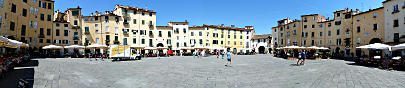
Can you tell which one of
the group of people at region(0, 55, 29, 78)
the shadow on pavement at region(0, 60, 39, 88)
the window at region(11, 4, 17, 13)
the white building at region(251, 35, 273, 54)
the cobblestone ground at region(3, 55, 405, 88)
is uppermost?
the window at region(11, 4, 17, 13)

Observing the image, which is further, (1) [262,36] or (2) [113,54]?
(1) [262,36]

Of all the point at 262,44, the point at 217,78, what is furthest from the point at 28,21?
the point at 262,44

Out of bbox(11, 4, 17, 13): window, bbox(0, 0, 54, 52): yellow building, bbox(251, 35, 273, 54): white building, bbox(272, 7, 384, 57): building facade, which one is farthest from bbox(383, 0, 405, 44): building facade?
bbox(11, 4, 17, 13): window

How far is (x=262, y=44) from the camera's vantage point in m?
64.8

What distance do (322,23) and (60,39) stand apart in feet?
193

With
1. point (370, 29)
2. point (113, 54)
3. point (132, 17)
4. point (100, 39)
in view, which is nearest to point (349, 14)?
point (370, 29)

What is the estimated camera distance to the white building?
208 ft

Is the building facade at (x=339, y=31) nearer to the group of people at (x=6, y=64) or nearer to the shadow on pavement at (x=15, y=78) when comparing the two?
the shadow on pavement at (x=15, y=78)

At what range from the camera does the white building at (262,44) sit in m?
63.4

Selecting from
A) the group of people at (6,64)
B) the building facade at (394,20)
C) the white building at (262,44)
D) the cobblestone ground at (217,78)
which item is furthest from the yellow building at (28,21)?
the white building at (262,44)

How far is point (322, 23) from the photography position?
1775 inches

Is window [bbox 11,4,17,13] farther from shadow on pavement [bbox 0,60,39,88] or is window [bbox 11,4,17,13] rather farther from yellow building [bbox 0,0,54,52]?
shadow on pavement [bbox 0,60,39,88]

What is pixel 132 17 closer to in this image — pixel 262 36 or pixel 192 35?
pixel 192 35

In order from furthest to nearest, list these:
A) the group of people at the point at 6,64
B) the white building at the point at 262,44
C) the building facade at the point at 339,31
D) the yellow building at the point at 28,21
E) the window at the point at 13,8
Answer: the white building at the point at 262,44 < the building facade at the point at 339,31 < the window at the point at 13,8 < the yellow building at the point at 28,21 < the group of people at the point at 6,64
